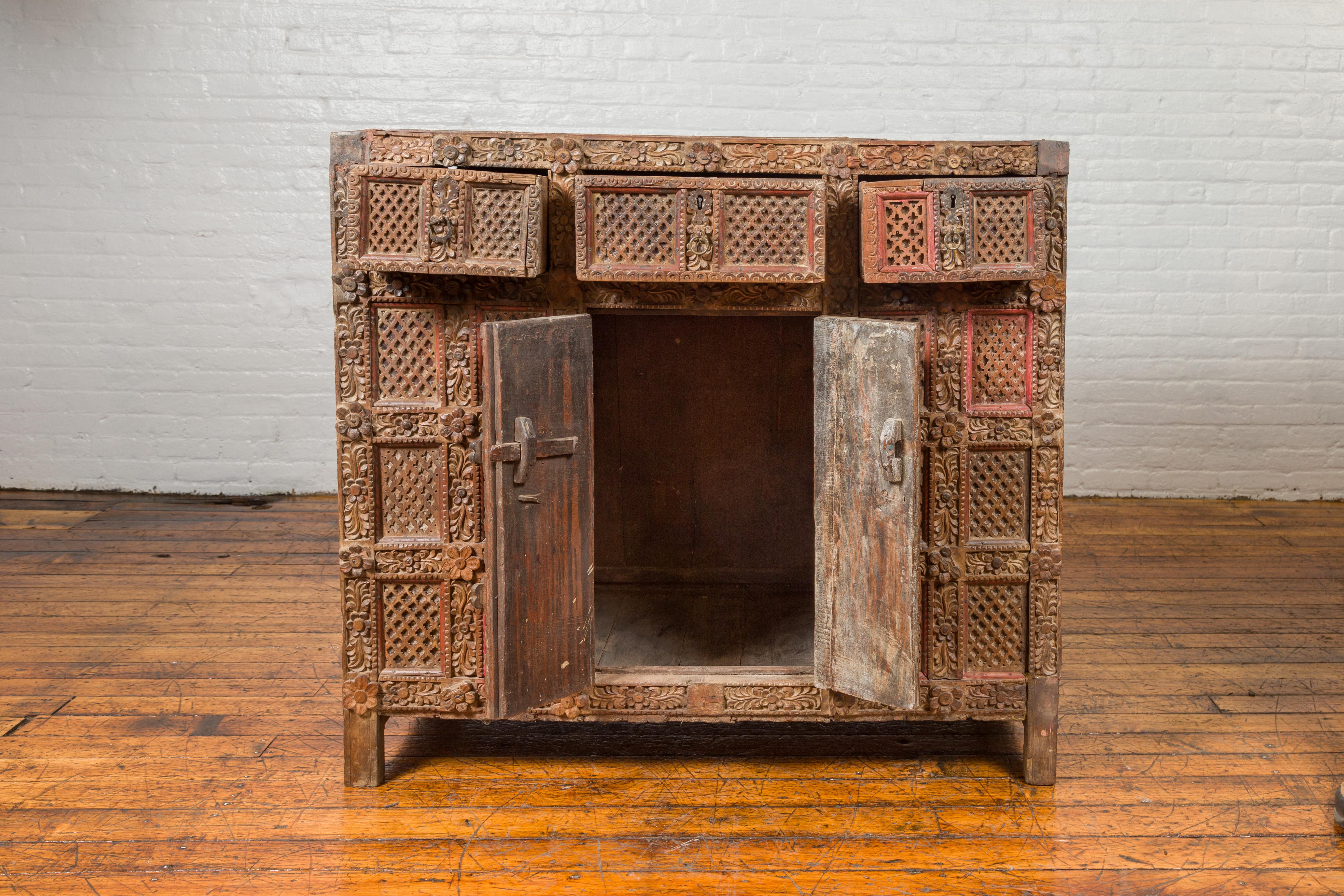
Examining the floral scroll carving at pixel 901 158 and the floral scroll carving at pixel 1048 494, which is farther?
the floral scroll carving at pixel 1048 494

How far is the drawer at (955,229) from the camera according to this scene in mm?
2621

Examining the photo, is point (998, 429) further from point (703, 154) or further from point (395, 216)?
point (395, 216)

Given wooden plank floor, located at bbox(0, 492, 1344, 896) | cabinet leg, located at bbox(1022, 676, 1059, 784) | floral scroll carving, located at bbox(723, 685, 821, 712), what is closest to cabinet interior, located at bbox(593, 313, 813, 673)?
wooden plank floor, located at bbox(0, 492, 1344, 896)

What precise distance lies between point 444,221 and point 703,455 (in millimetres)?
1858

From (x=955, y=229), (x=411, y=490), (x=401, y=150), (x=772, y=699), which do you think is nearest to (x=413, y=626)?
(x=411, y=490)

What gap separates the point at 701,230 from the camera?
2668 millimetres

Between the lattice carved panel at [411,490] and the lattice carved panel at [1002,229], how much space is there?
140 cm

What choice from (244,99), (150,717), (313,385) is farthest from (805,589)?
(244,99)

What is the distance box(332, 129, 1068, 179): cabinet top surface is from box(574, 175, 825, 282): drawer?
0.17 feet

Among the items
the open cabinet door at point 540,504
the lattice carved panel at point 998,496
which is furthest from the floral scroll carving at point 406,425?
the lattice carved panel at point 998,496

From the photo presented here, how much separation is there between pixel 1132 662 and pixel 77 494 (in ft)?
16.9

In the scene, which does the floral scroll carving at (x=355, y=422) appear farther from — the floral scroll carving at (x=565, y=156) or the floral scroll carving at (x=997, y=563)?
the floral scroll carving at (x=997, y=563)

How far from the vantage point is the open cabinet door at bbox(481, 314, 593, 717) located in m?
2.53

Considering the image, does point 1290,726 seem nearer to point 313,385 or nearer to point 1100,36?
point 1100,36
